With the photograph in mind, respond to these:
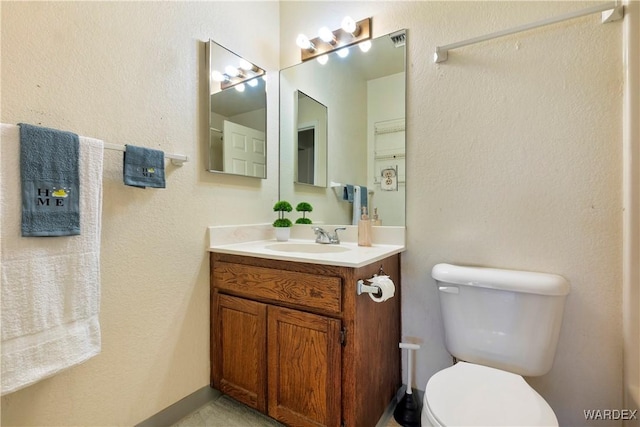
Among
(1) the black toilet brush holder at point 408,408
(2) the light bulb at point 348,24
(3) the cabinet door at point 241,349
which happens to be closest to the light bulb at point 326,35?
(2) the light bulb at point 348,24

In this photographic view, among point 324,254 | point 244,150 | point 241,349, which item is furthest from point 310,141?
point 241,349

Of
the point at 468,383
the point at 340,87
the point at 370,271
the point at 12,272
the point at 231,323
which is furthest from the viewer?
the point at 340,87

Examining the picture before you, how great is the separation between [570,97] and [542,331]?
0.94 metres

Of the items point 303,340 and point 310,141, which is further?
point 310,141

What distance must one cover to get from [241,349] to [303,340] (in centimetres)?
38

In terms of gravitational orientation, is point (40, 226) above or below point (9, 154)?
below

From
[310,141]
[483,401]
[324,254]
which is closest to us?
[483,401]

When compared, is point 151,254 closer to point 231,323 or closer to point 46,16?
point 231,323

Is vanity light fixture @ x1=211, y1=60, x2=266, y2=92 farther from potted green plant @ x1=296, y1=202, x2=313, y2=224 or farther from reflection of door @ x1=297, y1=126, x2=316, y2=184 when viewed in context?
potted green plant @ x1=296, y1=202, x2=313, y2=224

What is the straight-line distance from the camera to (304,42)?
5.85 feet

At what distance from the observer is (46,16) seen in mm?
1002

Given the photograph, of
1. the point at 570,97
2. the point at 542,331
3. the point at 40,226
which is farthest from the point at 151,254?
the point at 570,97

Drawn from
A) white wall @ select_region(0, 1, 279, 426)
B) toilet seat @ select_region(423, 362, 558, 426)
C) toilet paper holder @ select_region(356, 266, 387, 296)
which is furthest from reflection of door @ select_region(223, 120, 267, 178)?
toilet seat @ select_region(423, 362, 558, 426)

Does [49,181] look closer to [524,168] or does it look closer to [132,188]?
[132,188]
